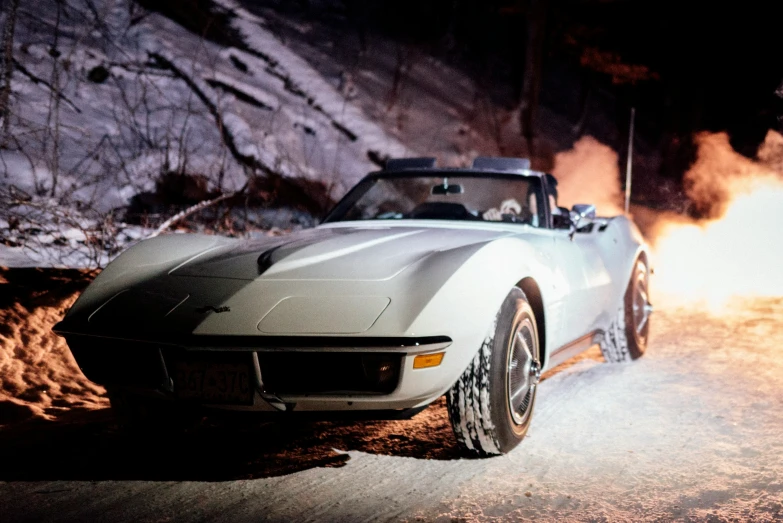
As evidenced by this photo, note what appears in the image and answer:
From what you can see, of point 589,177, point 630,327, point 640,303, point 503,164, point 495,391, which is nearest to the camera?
point 495,391

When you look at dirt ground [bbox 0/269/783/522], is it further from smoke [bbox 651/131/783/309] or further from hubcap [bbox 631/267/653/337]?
smoke [bbox 651/131/783/309]

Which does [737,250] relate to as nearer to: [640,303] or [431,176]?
[640,303]

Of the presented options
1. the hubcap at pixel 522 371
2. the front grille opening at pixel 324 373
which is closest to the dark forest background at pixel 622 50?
the hubcap at pixel 522 371

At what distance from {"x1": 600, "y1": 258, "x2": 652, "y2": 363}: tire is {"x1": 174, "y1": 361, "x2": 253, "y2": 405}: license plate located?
3.20 meters

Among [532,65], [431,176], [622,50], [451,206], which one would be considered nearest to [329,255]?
[451,206]

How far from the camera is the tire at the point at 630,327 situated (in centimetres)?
561

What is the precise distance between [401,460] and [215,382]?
102cm

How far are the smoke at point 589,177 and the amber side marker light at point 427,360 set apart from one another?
12.2 m

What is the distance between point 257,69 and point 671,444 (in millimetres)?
11609

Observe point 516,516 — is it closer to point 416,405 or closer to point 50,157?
point 416,405

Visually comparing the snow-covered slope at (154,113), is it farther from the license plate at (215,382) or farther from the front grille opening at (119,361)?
the license plate at (215,382)

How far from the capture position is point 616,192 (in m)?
21.2

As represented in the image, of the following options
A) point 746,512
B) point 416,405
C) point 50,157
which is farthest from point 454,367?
point 50,157

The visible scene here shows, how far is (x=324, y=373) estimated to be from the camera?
3039 mm
